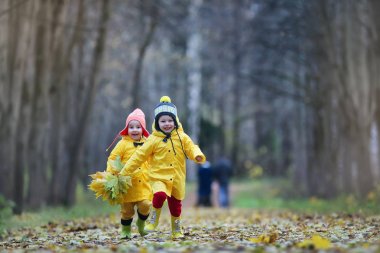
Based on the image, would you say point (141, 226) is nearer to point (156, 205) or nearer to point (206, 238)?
point (156, 205)

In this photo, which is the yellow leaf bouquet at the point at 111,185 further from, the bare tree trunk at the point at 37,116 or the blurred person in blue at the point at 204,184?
the blurred person in blue at the point at 204,184

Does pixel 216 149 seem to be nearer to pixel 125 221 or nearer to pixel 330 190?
pixel 330 190

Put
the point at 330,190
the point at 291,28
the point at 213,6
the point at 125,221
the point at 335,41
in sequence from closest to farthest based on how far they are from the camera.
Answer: the point at 125,221
the point at 335,41
the point at 330,190
the point at 291,28
the point at 213,6

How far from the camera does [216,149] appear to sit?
58562 millimetres

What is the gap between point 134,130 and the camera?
11.4m

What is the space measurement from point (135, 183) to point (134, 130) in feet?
2.68

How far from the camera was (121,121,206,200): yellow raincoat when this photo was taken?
10.8 meters

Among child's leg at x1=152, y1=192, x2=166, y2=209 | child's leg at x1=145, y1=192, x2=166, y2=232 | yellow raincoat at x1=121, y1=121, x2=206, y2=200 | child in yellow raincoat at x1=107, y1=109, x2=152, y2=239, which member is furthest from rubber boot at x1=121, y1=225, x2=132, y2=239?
yellow raincoat at x1=121, y1=121, x2=206, y2=200

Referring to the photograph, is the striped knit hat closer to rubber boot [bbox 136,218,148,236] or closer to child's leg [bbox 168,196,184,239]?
child's leg [bbox 168,196,184,239]

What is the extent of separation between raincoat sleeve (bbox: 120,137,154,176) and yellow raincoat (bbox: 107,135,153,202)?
246 mm

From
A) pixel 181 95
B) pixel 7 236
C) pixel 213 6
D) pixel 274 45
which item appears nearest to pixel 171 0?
pixel 274 45

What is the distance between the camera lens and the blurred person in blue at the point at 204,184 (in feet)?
103

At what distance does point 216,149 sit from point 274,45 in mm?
28995

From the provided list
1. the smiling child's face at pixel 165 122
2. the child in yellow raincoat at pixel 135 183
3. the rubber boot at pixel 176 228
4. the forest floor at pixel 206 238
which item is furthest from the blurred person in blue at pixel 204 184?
the smiling child's face at pixel 165 122
